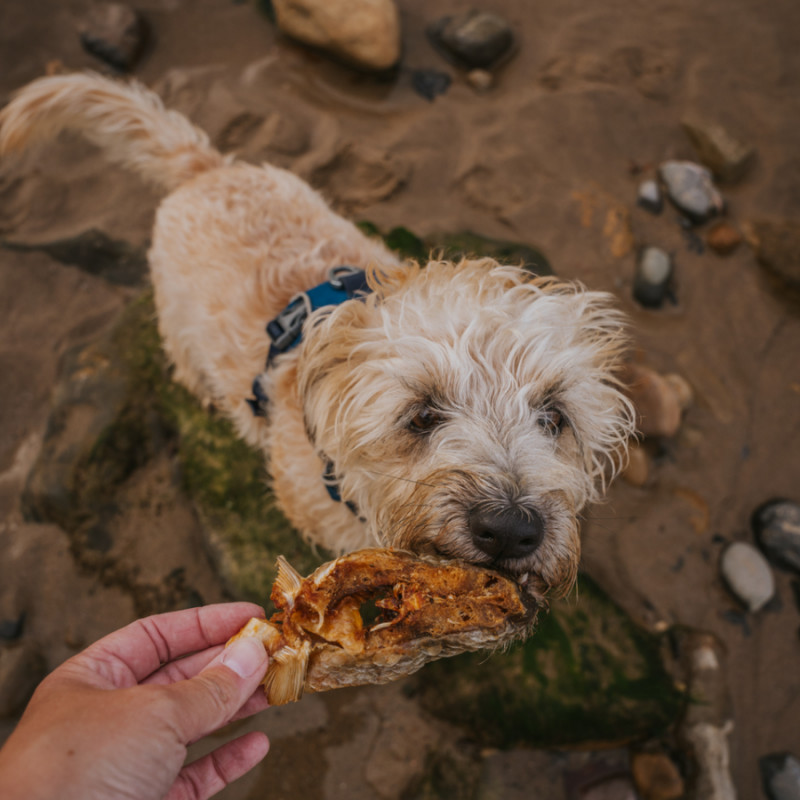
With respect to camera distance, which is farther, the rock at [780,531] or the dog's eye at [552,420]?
the rock at [780,531]

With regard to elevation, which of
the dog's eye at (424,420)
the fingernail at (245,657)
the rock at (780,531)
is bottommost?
the rock at (780,531)

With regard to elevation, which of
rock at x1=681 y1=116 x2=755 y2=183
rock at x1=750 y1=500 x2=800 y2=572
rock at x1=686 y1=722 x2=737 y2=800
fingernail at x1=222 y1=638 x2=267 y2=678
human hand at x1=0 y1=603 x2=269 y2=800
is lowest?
rock at x1=686 y1=722 x2=737 y2=800

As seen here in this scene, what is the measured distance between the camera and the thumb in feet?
5.02

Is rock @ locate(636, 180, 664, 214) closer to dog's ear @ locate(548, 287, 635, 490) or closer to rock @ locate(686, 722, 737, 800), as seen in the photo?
dog's ear @ locate(548, 287, 635, 490)

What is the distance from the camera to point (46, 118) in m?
3.66

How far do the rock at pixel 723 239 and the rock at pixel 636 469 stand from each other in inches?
89.1

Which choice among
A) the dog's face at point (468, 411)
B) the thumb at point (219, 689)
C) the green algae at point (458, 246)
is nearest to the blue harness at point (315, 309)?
the dog's face at point (468, 411)

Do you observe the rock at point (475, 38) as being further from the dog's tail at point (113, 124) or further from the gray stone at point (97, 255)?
the gray stone at point (97, 255)

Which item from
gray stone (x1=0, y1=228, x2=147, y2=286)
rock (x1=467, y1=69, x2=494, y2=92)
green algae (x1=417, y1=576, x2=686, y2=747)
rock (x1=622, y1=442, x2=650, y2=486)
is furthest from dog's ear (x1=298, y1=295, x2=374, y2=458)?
rock (x1=467, y1=69, x2=494, y2=92)

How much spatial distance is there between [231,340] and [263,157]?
294 centimetres

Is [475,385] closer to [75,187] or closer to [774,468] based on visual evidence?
[774,468]

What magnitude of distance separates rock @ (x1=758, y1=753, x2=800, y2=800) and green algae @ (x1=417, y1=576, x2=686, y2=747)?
25.1 inches

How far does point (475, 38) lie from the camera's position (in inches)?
230

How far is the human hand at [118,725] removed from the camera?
1.35 meters
